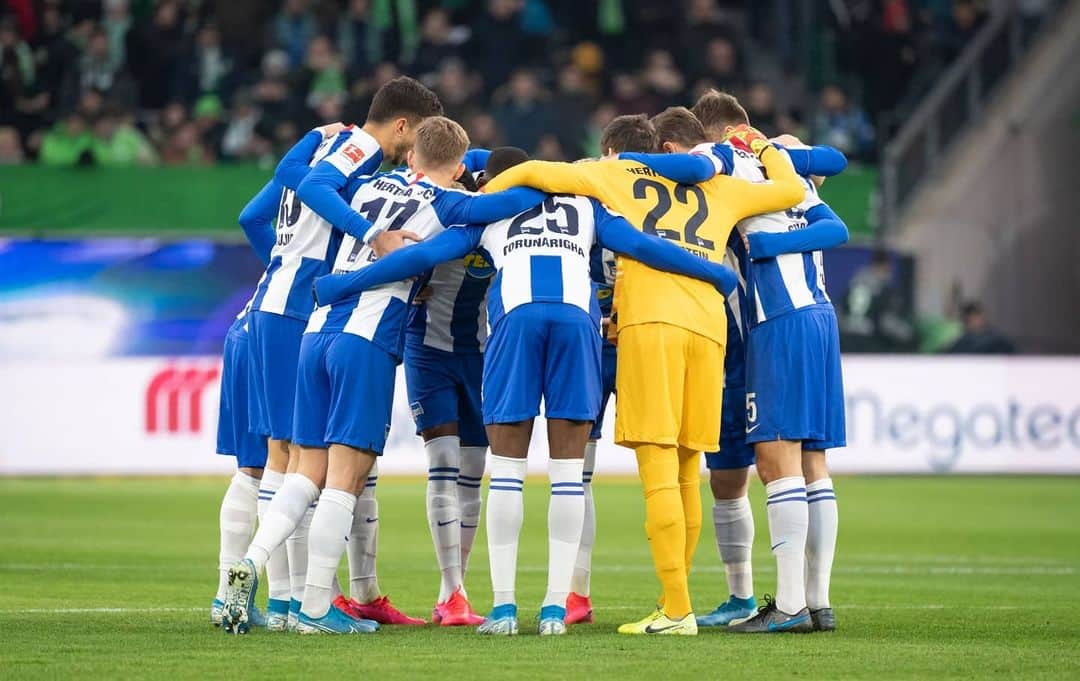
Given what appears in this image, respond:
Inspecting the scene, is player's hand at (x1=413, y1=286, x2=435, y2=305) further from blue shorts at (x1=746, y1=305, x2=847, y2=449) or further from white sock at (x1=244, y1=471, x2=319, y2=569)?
blue shorts at (x1=746, y1=305, x2=847, y2=449)

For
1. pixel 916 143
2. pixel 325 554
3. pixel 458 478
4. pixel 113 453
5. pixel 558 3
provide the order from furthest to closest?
pixel 558 3 → pixel 916 143 → pixel 113 453 → pixel 458 478 → pixel 325 554

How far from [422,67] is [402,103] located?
14.3 metres

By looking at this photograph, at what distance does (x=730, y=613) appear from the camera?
26.1 ft

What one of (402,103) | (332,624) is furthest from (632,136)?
(332,624)

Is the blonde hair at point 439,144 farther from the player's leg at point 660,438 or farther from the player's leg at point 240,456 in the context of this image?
the player's leg at point 240,456

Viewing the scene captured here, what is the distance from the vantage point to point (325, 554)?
7176mm

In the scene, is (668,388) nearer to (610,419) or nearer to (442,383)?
(442,383)

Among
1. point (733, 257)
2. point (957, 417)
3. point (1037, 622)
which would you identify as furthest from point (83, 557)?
point (957, 417)

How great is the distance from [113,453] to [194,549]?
623cm

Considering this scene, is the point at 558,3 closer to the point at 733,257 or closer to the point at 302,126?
the point at 302,126

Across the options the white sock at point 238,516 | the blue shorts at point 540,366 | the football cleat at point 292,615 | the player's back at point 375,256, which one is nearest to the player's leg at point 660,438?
the blue shorts at point 540,366

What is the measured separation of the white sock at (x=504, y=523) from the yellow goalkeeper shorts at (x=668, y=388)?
1.59 ft

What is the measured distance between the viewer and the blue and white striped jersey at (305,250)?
7707 mm

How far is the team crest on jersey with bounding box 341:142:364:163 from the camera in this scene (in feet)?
25.0
